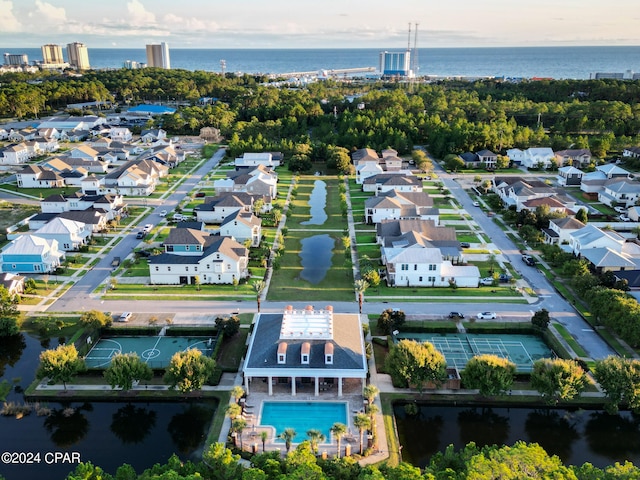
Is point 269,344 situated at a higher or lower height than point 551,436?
higher

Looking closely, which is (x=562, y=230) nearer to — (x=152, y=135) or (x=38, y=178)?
(x=38, y=178)

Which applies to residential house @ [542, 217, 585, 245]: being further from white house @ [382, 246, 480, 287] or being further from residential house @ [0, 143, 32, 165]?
residential house @ [0, 143, 32, 165]

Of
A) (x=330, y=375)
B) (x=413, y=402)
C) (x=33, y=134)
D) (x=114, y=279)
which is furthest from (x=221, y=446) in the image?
(x=33, y=134)

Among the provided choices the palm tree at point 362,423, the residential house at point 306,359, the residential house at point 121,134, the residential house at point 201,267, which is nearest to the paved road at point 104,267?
the residential house at point 201,267

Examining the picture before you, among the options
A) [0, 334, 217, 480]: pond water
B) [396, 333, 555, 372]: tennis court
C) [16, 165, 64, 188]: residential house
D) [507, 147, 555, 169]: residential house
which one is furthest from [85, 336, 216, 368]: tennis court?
[507, 147, 555, 169]: residential house

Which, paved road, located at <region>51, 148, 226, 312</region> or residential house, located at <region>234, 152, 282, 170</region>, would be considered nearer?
paved road, located at <region>51, 148, 226, 312</region>

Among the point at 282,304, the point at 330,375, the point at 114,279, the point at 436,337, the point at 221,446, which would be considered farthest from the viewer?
the point at 114,279

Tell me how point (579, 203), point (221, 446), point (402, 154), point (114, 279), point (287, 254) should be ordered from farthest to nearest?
point (402, 154)
point (579, 203)
point (287, 254)
point (114, 279)
point (221, 446)

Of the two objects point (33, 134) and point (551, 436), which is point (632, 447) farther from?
point (33, 134)
